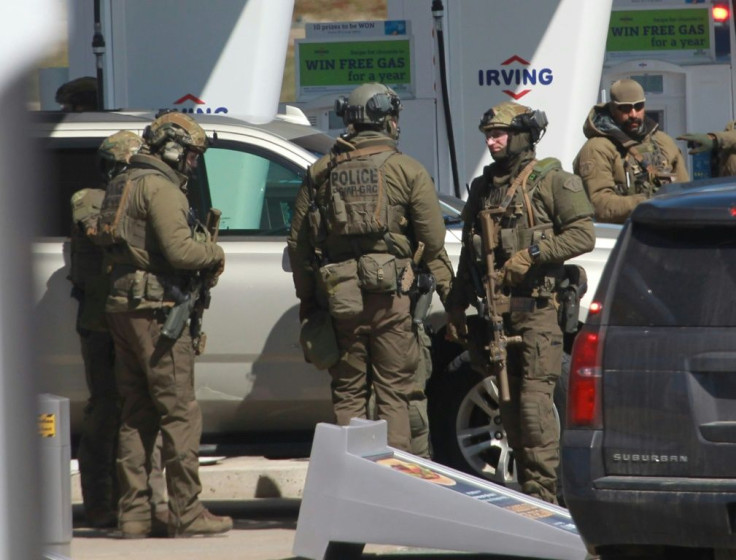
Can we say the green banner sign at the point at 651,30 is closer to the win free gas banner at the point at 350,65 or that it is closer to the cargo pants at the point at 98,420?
the win free gas banner at the point at 350,65

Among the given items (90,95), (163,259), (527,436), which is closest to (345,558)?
(527,436)

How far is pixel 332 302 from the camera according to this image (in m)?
6.25

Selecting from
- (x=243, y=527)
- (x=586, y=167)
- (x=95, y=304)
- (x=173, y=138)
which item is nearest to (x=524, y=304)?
(x=586, y=167)

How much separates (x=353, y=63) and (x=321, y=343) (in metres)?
7.43

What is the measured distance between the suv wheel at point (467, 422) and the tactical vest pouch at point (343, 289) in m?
1.03

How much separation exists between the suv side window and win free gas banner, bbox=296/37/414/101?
6.06m

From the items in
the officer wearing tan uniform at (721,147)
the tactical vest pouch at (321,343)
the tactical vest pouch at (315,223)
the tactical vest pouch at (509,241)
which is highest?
the officer wearing tan uniform at (721,147)

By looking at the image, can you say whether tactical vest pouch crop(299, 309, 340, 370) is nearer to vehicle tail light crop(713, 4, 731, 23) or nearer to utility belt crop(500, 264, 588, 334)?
utility belt crop(500, 264, 588, 334)

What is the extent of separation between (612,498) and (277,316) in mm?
3156

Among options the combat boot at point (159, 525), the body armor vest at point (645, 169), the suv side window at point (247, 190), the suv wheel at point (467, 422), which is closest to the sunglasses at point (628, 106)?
the body armor vest at point (645, 169)

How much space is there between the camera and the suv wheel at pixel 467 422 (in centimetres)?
700

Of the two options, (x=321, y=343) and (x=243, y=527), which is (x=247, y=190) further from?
(x=243, y=527)

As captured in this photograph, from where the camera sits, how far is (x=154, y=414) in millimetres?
6531

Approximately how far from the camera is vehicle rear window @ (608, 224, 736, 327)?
4.12 m
